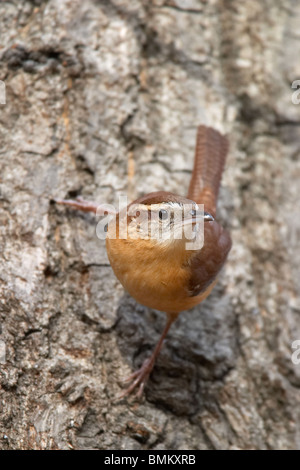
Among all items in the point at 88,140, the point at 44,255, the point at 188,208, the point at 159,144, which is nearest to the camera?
the point at 188,208

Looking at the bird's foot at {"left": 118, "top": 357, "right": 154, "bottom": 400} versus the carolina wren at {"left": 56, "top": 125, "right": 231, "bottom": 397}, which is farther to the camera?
the bird's foot at {"left": 118, "top": 357, "right": 154, "bottom": 400}

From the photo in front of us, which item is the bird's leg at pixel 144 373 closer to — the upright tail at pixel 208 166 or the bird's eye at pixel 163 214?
the bird's eye at pixel 163 214

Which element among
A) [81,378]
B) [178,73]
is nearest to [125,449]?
[81,378]

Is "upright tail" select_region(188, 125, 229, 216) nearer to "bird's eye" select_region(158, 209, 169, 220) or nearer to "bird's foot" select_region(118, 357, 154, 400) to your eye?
"bird's eye" select_region(158, 209, 169, 220)

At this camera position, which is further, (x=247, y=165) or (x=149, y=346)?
(x=247, y=165)

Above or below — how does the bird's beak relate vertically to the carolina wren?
above

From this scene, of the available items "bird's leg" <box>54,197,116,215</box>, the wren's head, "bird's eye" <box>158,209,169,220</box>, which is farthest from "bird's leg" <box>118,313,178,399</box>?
"bird's leg" <box>54,197,116,215</box>

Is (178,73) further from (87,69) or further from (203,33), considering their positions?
(87,69)

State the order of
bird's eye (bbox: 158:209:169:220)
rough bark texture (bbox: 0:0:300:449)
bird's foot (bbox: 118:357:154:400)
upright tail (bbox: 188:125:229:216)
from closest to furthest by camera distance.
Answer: bird's eye (bbox: 158:209:169:220) → rough bark texture (bbox: 0:0:300:449) → bird's foot (bbox: 118:357:154:400) → upright tail (bbox: 188:125:229:216)
